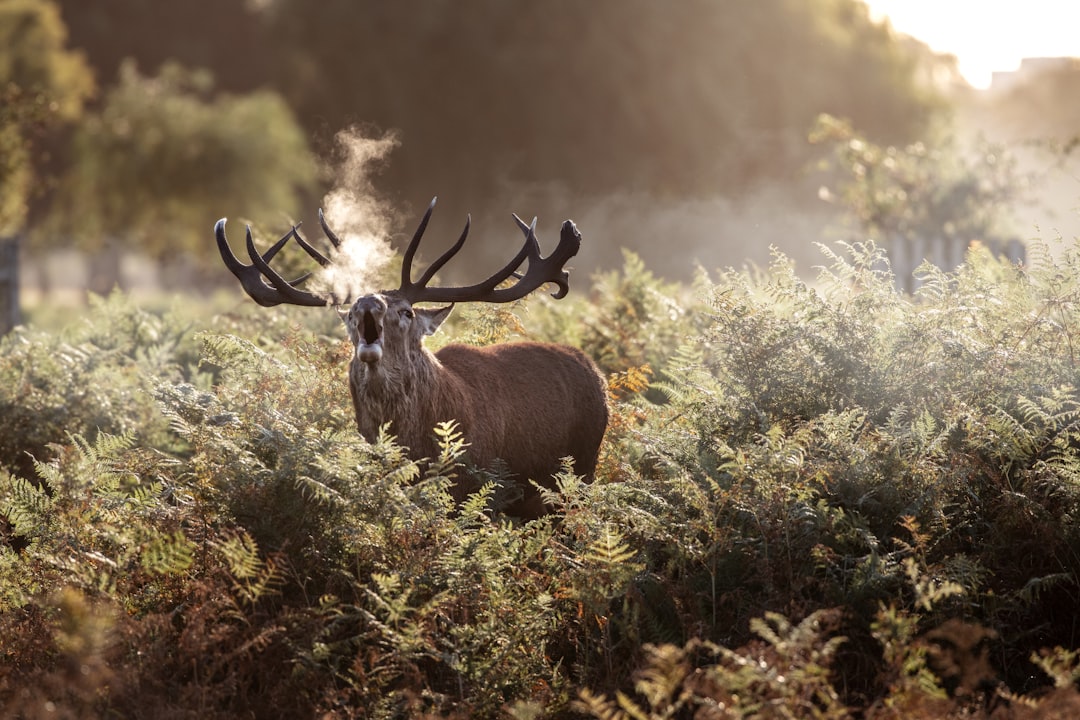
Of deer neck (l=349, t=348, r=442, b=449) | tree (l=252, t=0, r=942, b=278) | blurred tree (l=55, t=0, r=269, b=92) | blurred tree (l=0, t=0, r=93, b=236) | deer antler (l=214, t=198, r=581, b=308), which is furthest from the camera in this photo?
blurred tree (l=55, t=0, r=269, b=92)

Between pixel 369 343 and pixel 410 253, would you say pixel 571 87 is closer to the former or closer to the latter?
pixel 410 253

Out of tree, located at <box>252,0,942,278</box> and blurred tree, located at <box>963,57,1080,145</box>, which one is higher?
blurred tree, located at <box>963,57,1080,145</box>

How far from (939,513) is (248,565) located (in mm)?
3315

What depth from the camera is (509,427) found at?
848 cm

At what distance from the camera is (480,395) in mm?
8375

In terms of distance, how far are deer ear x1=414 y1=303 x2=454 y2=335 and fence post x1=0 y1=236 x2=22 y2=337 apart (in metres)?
13.0

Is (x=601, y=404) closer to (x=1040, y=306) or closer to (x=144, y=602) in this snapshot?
(x=1040, y=306)

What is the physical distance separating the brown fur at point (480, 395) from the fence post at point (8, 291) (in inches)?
509

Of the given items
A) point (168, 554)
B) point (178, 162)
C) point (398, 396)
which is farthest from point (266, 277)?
point (178, 162)

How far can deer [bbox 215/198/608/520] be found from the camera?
7.79m

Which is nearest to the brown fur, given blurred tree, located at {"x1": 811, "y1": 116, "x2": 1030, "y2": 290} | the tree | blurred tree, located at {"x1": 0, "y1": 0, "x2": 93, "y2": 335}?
blurred tree, located at {"x1": 811, "y1": 116, "x2": 1030, "y2": 290}

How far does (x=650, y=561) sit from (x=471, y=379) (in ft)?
8.63

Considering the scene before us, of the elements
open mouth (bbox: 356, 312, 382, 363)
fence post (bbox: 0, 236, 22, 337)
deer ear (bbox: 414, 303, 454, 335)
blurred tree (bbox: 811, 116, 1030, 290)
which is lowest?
open mouth (bbox: 356, 312, 382, 363)

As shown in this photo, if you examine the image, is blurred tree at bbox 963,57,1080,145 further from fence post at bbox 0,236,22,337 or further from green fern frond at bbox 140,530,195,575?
green fern frond at bbox 140,530,195,575
